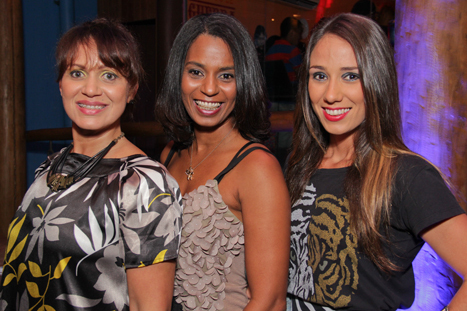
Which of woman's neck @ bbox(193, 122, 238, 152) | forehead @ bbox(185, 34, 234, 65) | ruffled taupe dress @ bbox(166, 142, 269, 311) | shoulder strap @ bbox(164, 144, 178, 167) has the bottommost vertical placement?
ruffled taupe dress @ bbox(166, 142, 269, 311)

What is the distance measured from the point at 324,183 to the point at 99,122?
794mm

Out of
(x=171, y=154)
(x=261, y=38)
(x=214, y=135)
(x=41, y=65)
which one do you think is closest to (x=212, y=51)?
(x=214, y=135)

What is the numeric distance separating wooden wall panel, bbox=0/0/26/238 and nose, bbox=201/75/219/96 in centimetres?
300

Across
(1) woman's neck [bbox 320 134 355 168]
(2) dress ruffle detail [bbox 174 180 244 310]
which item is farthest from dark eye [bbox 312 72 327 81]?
(2) dress ruffle detail [bbox 174 180 244 310]

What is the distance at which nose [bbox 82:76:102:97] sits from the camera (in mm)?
1152

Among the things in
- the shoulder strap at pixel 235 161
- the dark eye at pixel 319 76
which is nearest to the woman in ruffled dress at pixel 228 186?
the shoulder strap at pixel 235 161

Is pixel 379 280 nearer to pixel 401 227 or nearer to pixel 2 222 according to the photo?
pixel 401 227

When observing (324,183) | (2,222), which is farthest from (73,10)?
(324,183)

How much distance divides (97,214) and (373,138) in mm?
889

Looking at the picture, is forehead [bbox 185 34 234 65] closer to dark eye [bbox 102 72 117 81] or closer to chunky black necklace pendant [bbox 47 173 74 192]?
dark eye [bbox 102 72 117 81]

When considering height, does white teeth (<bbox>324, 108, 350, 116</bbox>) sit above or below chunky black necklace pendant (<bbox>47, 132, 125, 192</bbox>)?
above

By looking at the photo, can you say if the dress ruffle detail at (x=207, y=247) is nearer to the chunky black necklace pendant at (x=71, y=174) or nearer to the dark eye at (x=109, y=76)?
the chunky black necklace pendant at (x=71, y=174)

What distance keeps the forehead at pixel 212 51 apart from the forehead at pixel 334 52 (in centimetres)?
32

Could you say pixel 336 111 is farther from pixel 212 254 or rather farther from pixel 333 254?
pixel 212 254
